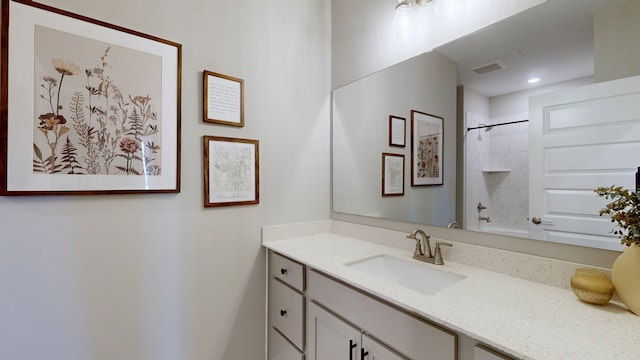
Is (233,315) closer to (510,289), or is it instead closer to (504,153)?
(510,289)

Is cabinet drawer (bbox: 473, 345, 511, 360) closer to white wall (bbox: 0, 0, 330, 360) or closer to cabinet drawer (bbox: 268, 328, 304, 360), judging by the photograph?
cabinet drawer (bbox: 268, 328, 304, 360)

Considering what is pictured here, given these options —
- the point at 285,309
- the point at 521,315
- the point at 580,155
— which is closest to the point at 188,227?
the point at 285,309

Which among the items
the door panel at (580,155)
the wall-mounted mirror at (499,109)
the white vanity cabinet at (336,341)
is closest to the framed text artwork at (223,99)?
the wall-mounted mirror at (499,109)

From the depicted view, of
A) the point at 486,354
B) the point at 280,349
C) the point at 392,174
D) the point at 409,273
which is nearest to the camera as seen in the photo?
the point at 486,354

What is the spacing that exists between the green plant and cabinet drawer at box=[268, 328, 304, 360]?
4.62 feet

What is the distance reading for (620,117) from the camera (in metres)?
0.93

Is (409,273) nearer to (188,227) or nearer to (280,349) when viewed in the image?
(280,349)

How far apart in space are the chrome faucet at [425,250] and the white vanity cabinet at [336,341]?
0.51 metres

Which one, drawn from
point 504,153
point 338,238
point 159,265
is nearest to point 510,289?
point 504,153

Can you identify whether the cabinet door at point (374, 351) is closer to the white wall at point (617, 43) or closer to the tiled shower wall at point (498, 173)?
the tiled shower wall at point (498, 173)

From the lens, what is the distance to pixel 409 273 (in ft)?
4.61

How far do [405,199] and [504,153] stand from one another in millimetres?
569

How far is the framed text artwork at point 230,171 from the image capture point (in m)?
1.54

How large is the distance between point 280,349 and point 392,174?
4.09 feet
